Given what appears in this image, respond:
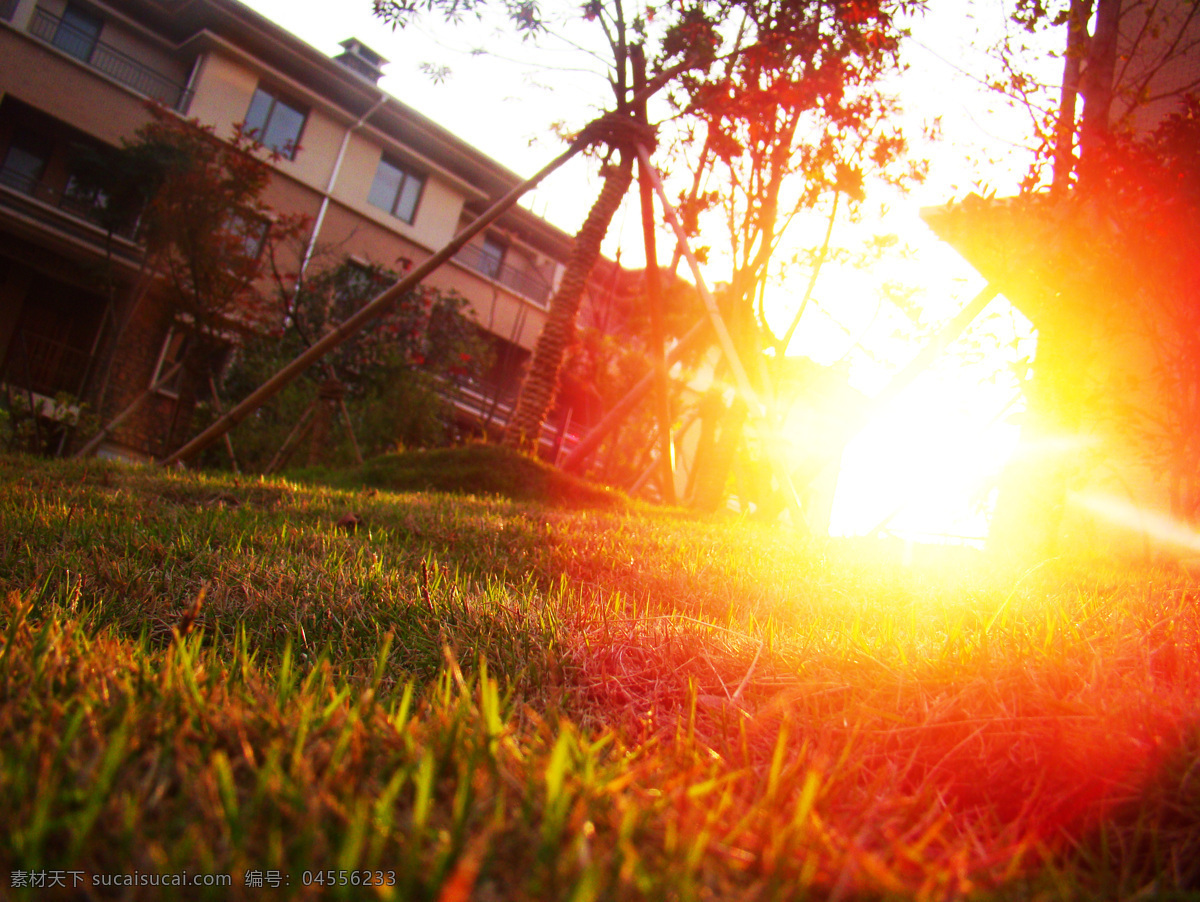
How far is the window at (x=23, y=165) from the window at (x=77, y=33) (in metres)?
2.03

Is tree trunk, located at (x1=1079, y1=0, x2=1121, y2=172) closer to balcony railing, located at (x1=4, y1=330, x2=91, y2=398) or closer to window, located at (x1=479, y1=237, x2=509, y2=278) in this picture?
balcony railing, located at (x1=4, y1=330, x2=91, y2=398)

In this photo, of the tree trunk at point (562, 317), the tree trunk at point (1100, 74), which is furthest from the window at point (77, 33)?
the tree trunk at point (1100, 74)

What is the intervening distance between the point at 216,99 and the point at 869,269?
14.3 m

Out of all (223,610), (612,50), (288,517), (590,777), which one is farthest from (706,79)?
(590,777)

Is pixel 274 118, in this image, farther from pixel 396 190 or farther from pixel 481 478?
pixel 481 478

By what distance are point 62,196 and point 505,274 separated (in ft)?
33.9

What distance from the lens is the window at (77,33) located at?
48.6 ft

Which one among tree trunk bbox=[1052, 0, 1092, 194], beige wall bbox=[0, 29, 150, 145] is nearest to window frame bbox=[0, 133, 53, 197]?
beige wall bbox=[0, 29, 150, 145]

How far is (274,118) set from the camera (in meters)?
16.7

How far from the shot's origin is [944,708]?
1.27m

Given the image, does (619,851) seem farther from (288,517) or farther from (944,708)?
(288,517)

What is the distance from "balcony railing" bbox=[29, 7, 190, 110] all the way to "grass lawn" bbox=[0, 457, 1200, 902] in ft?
53.7

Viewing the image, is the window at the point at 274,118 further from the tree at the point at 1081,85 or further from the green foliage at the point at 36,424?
the tree at the point at 1081,85

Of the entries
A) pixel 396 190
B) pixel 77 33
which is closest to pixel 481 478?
pixel 396 190
